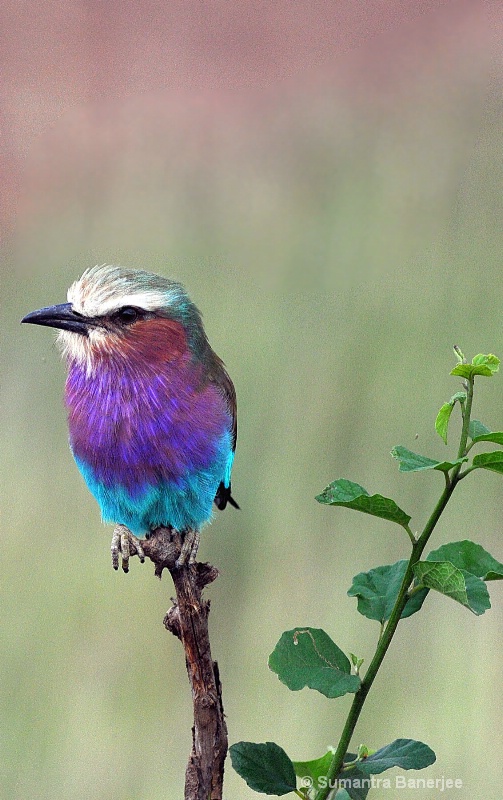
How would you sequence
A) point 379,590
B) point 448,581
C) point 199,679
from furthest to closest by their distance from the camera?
point 199,679
point 379,590
point 448,581

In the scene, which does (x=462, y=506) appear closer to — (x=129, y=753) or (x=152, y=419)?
(x=129, y=753)

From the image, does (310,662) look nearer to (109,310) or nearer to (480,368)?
(480,368)

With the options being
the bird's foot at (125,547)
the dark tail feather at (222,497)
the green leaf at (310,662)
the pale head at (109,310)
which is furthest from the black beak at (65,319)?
the green leaf at (310,662)

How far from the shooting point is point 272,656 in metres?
0.62

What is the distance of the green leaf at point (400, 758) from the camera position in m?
0.60

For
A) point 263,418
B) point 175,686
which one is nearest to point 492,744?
point 175,686

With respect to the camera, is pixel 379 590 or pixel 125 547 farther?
pixel 125 547

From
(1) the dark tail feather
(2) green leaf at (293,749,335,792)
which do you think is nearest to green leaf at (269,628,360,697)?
(2) green leaf at (293,749,335,792)

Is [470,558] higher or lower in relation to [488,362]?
lower

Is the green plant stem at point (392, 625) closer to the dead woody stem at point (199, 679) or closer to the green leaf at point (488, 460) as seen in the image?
the green leaf at point (488, 460)

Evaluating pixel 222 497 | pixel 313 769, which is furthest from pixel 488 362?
pixel 222 497

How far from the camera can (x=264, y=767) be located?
65 centimetres

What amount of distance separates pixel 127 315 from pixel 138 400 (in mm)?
83

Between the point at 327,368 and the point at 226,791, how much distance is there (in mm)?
764
